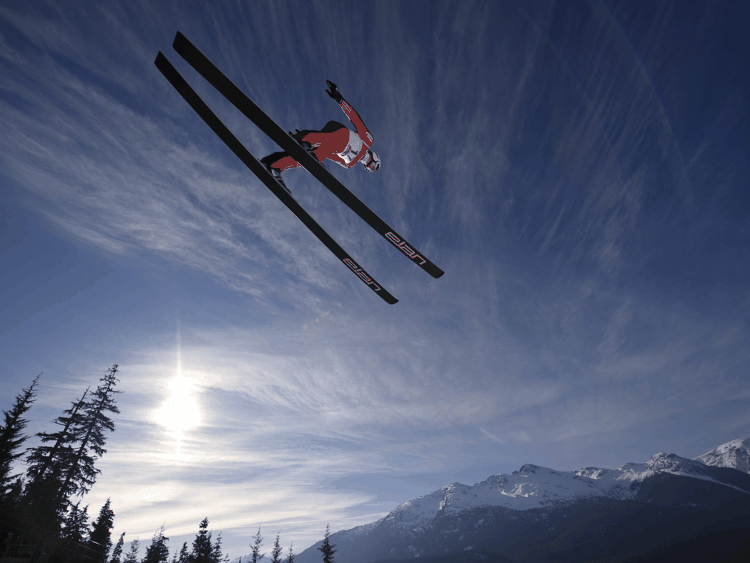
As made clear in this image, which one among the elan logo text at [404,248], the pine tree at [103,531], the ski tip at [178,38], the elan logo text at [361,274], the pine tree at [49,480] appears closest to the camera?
the ski tip at [178,38]

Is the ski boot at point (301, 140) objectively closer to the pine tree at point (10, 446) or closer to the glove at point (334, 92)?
the glove at point (334, 92)

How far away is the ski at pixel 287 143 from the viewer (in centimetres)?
627

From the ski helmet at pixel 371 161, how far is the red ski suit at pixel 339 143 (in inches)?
5.6

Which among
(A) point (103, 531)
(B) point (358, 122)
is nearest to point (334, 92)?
(B) point (358, 122)

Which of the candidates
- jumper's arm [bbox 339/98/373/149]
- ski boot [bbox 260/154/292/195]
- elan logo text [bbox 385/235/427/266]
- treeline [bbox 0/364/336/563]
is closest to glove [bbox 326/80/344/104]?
jumper's arm [bbox 339/98/373/149]

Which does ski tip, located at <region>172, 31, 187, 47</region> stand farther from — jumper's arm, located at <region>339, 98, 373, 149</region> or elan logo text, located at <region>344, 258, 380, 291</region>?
elan logo text, located at <region>344, 258, 380, 291</region>

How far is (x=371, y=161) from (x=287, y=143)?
216cm

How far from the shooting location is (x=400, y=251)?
30.3ft

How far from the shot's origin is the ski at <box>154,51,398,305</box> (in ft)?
23.9

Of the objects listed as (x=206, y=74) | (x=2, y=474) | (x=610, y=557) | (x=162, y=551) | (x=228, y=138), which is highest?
(x=228, y=138)

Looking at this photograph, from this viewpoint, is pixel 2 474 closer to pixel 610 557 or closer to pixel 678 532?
pixel 610 557

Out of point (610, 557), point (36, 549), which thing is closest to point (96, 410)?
point (36, 549)

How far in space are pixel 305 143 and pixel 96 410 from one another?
23.3 meters

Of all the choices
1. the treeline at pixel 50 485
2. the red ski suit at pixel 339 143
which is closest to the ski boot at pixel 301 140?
the red ski suit at pixel 339 143
